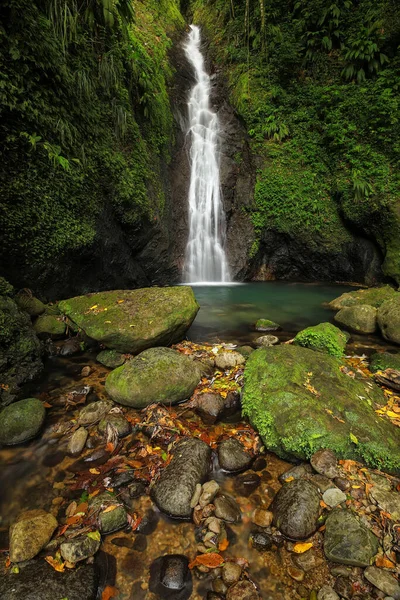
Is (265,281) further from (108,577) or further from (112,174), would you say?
(108,577)

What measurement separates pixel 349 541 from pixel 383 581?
23 centimetres

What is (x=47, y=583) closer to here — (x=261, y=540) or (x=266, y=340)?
(x=261, y=540)

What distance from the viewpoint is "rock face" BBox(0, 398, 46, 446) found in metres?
2.93

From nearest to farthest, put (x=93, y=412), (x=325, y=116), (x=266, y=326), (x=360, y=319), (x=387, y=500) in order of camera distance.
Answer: (x=387, y=500), (x=93, y=412), (x=360, y=319), (x=266, y=326), (x=325, y=116)

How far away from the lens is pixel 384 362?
14.6ft

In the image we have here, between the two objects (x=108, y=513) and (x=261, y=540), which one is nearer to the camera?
(x=261, y=540)

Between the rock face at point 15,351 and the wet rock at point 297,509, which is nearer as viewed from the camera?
the wet rock at point 297,509

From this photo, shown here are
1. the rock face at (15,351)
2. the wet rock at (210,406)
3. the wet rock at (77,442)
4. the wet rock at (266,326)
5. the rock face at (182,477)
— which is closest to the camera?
the rock face at (182,477)

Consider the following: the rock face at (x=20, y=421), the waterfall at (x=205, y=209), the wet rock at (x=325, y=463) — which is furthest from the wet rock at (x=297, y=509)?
the waterfall at (x=205, y=209)

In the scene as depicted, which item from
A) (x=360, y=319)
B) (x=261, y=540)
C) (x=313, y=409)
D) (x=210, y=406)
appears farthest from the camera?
(x=360, y=319)

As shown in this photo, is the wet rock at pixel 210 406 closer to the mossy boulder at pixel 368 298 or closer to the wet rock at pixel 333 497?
the wet rock at pixel 333 497

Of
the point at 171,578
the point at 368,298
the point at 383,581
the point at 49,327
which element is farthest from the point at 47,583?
the point at 368,298

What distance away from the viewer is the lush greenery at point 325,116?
1038 cm

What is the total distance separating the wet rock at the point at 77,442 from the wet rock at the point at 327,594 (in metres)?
2.31
